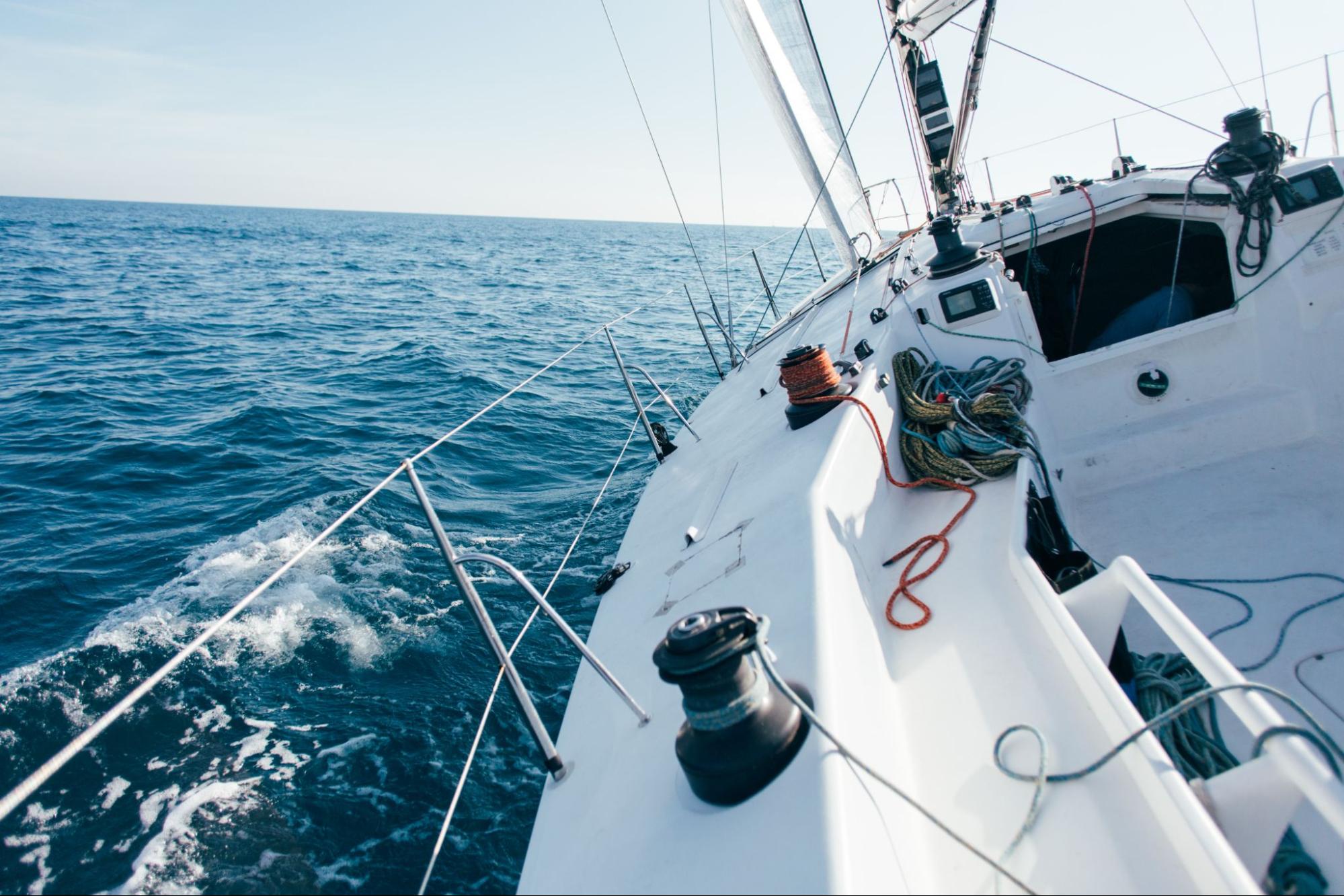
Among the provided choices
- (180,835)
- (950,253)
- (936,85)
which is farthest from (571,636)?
(936,85)

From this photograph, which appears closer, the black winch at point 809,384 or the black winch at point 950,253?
the black winch at point 809,384

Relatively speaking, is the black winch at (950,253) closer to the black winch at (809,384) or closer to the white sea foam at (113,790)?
the black winch at (809,384)

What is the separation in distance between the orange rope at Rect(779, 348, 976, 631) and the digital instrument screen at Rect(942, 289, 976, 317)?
2.72 ft

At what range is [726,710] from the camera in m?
1.38

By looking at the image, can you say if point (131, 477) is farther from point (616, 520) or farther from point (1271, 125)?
point (1271, 125)

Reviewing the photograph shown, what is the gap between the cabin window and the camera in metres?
4.20

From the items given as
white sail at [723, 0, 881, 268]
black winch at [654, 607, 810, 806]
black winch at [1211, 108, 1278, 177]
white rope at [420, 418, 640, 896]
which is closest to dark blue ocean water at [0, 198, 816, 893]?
white rope at [420, 418, 640, 896]

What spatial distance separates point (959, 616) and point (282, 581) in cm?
453

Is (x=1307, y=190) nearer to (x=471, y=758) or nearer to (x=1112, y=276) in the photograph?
(x=1112, y=276)

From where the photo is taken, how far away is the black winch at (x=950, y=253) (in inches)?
143

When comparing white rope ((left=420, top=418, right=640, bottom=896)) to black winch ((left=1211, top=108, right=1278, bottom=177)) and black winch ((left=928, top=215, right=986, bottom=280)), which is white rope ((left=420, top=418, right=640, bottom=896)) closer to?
black winch ((left=928, top=215, right=986, bottom=280))

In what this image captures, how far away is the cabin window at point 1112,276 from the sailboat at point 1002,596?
2 centimetres

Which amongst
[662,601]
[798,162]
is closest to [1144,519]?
[662,601]

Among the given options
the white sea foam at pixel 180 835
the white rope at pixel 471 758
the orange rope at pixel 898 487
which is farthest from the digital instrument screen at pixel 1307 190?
the white sea foam at pixel 180 835
